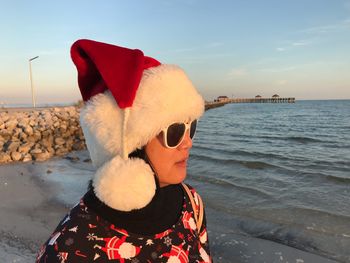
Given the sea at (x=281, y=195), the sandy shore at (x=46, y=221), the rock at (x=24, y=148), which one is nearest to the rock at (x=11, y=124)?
the rock at (x=24, y=148)

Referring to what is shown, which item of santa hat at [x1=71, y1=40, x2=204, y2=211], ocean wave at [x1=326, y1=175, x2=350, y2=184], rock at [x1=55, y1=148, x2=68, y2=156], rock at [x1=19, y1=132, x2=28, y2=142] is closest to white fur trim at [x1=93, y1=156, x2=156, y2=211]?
santa hat at [x1=71, y1=40, x2=204, y2=211]

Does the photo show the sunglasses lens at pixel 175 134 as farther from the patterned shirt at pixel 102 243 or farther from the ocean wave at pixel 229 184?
the ocean wave at pixel 229 184

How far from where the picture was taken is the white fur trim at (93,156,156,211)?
1.36 metres

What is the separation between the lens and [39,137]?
14320mm

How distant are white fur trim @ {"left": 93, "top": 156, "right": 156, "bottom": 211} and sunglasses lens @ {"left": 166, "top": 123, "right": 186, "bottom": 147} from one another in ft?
0.61

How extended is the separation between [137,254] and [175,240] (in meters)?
0.22

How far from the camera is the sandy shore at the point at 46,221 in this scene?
4.23 m

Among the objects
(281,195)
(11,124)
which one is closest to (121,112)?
(281,195)

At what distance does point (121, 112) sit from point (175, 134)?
300 millimetres

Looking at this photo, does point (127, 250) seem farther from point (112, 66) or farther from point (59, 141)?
point (59, 141)

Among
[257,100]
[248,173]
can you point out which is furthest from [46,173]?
[257,100]

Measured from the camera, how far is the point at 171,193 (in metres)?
1.69

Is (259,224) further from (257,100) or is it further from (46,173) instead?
(257,100)

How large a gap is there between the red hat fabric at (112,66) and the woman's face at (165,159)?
0.26 meters
